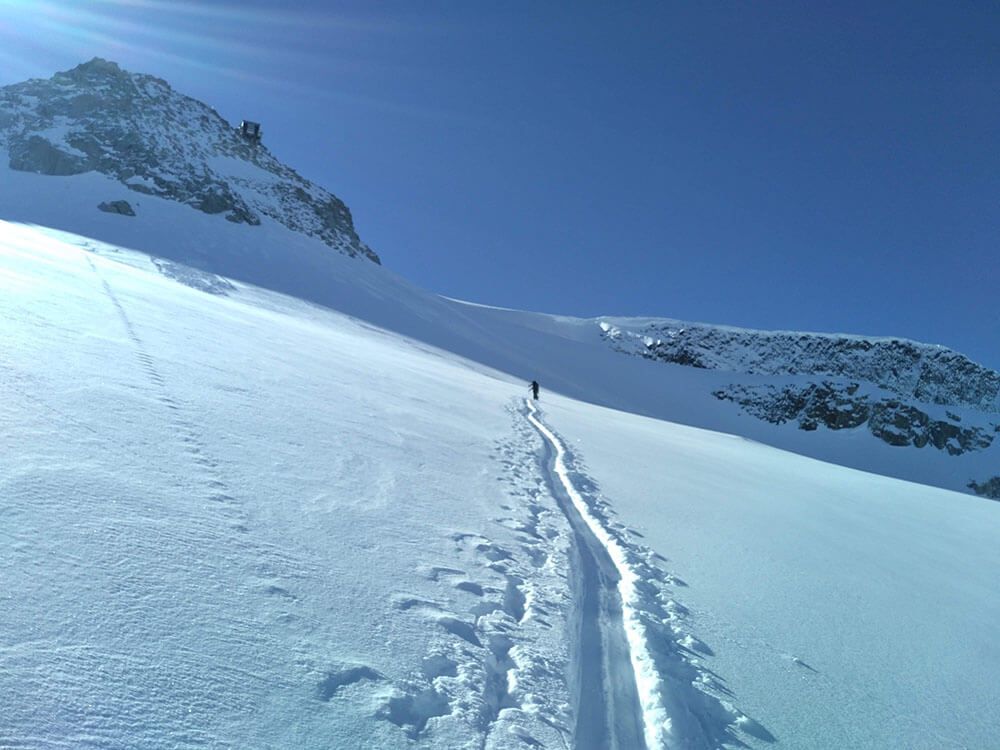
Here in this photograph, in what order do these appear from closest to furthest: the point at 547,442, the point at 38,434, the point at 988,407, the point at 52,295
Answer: the point at 38,434 < the point at 52,295 < the point at 547,442 < the point at 988,407

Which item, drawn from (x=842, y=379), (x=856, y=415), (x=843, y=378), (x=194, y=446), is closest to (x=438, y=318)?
(x=194, y=446)

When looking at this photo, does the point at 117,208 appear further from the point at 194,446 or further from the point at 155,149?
the point at 194,446

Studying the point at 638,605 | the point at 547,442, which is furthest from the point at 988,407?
the point at 638,605

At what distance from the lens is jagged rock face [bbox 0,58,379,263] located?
187 feet

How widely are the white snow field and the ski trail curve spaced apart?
19 mm

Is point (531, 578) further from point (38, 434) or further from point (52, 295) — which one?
point (52, 295)

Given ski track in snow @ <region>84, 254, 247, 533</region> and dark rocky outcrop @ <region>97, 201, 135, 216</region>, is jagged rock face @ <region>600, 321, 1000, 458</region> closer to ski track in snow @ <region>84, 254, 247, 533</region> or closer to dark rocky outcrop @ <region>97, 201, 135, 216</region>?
dark rocky outcrop @ <region>97, 201, 135, 216</region>

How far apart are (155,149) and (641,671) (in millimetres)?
75183

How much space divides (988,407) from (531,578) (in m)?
122

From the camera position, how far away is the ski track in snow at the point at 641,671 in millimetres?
3260

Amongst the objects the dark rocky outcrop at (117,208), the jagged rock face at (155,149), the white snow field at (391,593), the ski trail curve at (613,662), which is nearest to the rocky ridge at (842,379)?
the jagged rock face at (155,149)

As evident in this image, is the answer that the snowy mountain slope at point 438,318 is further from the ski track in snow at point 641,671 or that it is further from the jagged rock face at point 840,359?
the ski track in snow at point 641,671

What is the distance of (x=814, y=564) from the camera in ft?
22.5

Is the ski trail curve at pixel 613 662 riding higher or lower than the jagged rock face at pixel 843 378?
lower
